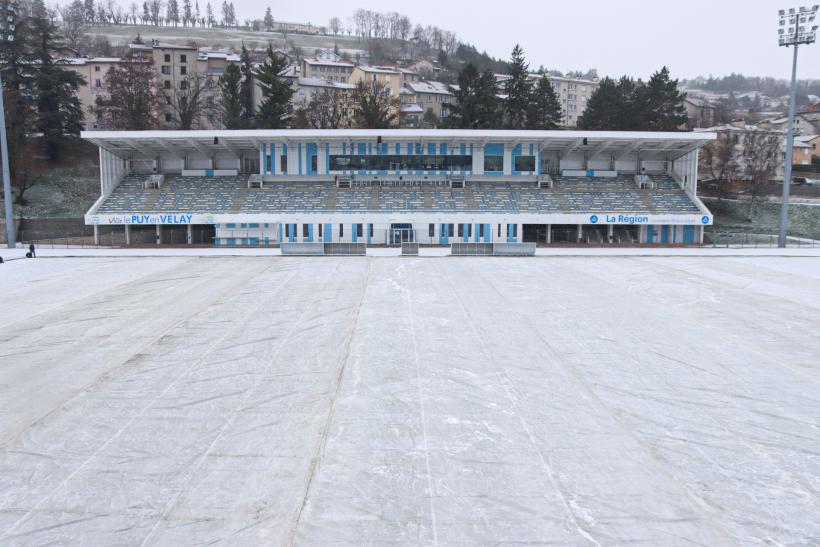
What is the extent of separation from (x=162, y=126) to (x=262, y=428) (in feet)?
234

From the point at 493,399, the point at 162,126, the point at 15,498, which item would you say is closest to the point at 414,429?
the point at 493,399

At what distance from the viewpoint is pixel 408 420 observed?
1185 cm

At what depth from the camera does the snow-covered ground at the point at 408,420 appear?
8.40 metres

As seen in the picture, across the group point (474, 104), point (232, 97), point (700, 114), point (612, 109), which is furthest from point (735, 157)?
point (700, 114)

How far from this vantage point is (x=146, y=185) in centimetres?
5016

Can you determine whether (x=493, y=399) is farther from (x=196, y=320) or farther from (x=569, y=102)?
(x=569, y=102)

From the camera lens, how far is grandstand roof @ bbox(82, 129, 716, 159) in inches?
1860

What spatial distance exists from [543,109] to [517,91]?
16.1 feet

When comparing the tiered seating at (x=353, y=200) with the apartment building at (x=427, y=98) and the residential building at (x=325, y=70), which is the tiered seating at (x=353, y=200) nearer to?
the apartment building at (x=427, y=98)

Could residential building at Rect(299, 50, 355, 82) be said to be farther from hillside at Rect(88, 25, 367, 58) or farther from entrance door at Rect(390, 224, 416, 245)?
entrance door at Rect(390, 224, 416, 245)

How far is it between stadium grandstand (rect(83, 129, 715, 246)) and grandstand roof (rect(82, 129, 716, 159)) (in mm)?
122

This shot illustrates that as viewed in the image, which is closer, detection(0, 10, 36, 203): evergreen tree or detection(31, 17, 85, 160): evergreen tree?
detection(0, 10, 36, 203): evergreen tree

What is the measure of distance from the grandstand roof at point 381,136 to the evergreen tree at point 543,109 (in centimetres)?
2104

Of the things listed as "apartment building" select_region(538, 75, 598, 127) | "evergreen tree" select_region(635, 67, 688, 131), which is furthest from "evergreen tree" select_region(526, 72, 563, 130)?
"apartment building" select_region(538, 75, 598, 127)
